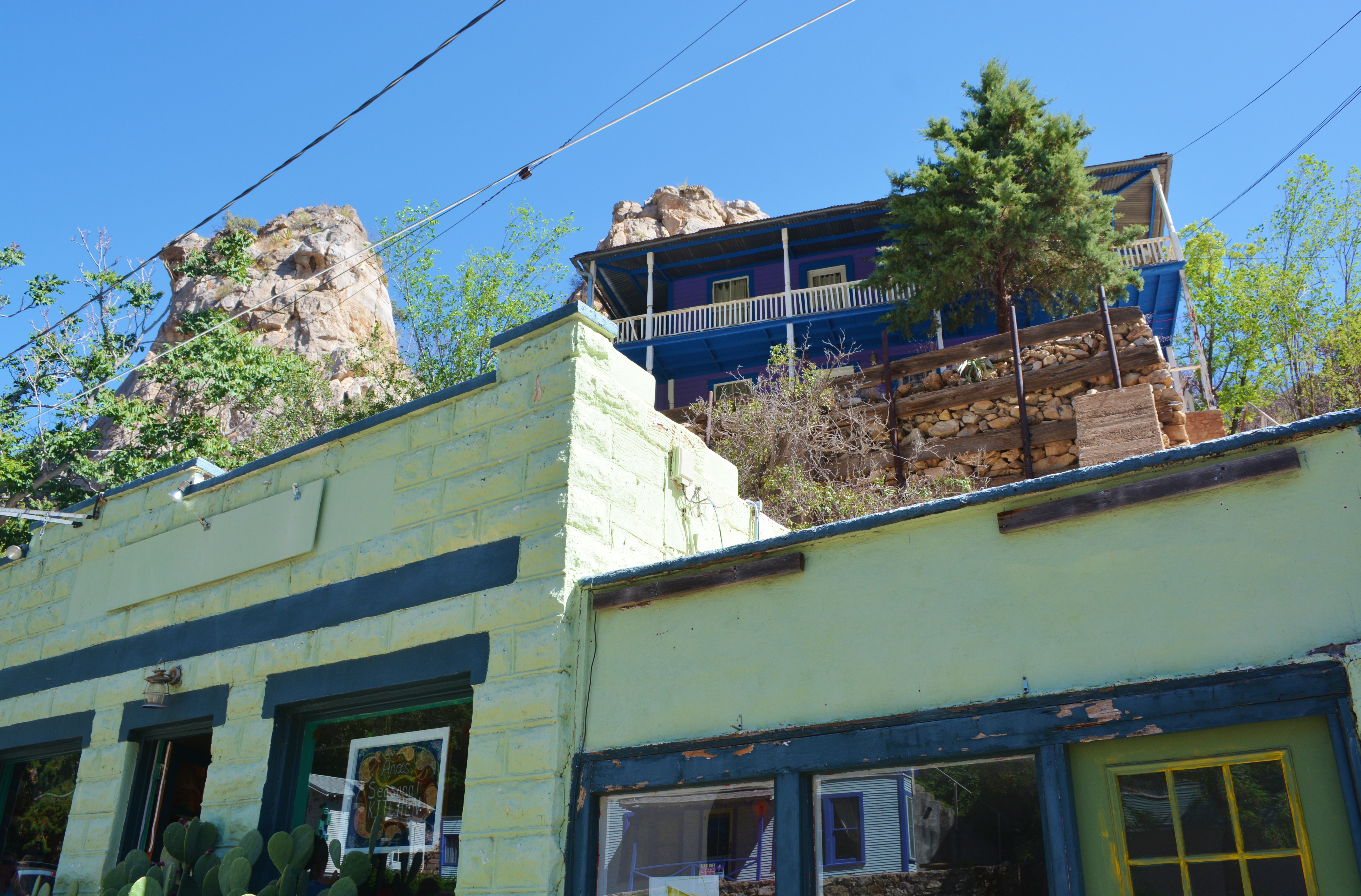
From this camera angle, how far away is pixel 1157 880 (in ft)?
12.4

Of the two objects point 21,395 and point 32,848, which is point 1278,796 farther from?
point 21,395

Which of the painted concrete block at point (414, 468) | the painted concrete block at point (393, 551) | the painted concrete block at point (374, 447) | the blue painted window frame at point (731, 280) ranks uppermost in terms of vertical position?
the blue painted window frame at point (731, 280)

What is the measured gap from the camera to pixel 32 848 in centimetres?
806

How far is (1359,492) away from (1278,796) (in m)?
1.16

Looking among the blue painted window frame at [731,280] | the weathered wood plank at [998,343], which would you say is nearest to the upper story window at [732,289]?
the blue painted window frame at [731,280]

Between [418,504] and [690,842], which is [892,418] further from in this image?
[690,842]

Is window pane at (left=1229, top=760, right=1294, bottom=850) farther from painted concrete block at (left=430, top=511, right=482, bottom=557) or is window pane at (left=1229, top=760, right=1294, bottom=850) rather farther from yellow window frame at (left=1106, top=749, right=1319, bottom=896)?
painted concrete block at (left=430, top=511, right=482, bottom=557)

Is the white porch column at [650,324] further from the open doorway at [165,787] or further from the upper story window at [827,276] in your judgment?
the open doorway at [165,787]

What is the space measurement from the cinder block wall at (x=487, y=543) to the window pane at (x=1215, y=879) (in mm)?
2846

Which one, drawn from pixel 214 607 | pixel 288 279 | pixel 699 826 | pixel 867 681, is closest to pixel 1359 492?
pixel 867 681

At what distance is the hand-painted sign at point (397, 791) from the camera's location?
5.91 meters

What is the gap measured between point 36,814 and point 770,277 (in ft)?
71.1

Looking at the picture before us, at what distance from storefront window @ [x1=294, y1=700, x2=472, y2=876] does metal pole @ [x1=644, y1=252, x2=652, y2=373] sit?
60.6 ft

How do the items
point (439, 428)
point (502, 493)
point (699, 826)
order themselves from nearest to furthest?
point (699, 826) < point (502, 493) < point (439, 428)
